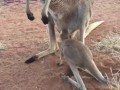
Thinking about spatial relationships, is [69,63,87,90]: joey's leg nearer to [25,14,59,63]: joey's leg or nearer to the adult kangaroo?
the adult kangaroo

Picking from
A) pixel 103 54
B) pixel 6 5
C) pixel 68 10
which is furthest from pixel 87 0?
pixel 6 5

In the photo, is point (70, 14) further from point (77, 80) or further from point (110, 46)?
point (77, 80)

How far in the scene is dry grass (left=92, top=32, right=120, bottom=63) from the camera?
5.09 metres

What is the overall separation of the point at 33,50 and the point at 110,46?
107 centimetres

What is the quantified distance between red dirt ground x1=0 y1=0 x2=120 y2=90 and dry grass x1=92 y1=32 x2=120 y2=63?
10 cm

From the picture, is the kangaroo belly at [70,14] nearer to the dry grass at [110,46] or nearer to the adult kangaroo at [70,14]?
the adult kangaroo at [70,14]

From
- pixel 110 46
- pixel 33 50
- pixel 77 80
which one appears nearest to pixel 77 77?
pixel 77 80

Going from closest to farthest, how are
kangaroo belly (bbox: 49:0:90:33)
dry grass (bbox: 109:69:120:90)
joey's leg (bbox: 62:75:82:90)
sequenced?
dry grass (bbox: 109:69:120:90)
joey's leg (bbox: 62:75:82:90)
kangaroo belly (bbox: 49:0:90:33)

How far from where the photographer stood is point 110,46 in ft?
17.4

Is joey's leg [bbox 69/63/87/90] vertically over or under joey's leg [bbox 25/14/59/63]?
under

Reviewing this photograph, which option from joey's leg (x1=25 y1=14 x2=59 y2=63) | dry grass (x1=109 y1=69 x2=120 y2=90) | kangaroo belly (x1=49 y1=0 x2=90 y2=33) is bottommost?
dry grass (x1=109 y1=69 x2=120 y2=90)

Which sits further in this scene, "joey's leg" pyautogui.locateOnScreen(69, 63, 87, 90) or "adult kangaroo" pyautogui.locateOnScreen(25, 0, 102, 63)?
"adult kangaroo" pyautogui.locateOnScreen(25, 0, 102, 63)

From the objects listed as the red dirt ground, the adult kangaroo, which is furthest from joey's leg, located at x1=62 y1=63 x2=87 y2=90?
the adult kangaroo

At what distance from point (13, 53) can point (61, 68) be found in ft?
2.71
